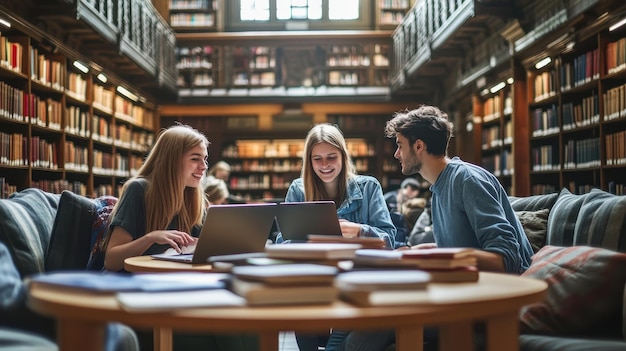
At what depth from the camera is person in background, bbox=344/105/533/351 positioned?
94.7 inches

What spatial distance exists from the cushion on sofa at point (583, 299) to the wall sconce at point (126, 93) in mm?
8835

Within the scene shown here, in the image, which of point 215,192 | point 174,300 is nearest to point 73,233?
point 174,300

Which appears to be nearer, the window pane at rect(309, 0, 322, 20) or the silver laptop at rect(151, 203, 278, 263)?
the silver laptop at rect(151, 203, 278, 263)

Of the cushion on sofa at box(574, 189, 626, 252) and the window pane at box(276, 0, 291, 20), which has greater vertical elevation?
the window pane at box(276, 0, 291, 20)

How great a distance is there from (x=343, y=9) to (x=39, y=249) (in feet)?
43.0

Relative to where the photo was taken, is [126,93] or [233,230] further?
[126,93]

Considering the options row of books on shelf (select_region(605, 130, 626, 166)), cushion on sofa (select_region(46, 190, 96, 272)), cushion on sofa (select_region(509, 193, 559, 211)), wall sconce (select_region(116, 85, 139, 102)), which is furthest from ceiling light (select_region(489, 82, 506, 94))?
cushion on sofa (select_region(46, 190, 96, 272))

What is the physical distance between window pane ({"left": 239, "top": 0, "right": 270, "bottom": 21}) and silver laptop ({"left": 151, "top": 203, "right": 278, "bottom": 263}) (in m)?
13.2

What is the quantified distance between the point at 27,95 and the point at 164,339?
496 centimetres

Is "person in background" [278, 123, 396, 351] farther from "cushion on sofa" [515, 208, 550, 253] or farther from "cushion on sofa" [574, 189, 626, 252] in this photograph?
"cushion on sofa" [574, 189, 626, 252]

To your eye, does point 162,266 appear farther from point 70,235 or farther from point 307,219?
point 70,235

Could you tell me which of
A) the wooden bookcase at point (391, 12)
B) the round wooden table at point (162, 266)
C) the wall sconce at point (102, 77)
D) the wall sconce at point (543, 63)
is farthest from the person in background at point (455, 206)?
the wooden bookcase at point (391, 12)

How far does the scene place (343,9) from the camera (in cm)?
1518

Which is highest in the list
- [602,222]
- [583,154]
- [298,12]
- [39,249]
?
[298,12]
